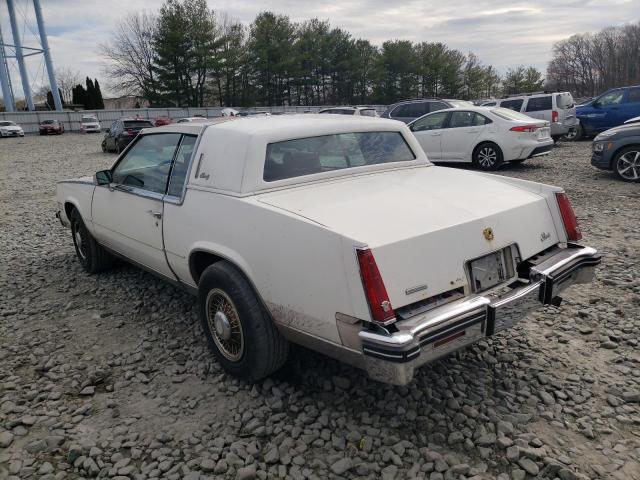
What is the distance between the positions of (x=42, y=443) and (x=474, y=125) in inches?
412

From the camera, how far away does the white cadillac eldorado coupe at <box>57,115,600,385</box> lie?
2.35 m

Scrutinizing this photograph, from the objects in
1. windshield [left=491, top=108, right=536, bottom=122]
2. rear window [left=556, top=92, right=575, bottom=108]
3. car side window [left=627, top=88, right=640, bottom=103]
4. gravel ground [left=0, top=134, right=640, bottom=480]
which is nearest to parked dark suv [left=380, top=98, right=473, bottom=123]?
rear window [left=556, top=92, right=575, bottom=108]

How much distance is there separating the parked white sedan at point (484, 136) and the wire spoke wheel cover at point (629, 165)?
1.92m

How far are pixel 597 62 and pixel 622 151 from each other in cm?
7890

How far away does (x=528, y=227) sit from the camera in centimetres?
297

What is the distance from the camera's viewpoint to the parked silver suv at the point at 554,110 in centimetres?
1521

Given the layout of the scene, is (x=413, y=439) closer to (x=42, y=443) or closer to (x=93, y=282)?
(x=42, y=443)

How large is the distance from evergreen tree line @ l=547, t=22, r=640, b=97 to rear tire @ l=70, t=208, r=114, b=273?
7818cm

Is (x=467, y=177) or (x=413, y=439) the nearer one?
(x=413, y=439)

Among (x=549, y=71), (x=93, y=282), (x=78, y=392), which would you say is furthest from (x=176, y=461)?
(x=549, y=71)

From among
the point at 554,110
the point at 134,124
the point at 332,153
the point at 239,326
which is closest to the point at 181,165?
the point at 332,153

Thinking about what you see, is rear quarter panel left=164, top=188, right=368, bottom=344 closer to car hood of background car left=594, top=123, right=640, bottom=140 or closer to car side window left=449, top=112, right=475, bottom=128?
car hood of background car left=594, top=123, right=640, bottom=140

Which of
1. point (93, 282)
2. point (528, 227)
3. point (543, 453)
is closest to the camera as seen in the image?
point (543, 453)

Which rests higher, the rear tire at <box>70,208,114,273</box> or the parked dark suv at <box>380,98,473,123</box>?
the parked dark suv at <box>380,98,473,123</box>
